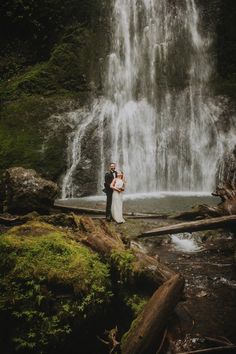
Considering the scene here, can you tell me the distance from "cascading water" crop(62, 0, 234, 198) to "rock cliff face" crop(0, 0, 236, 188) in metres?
0.72

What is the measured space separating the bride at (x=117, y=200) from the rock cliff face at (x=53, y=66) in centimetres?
716

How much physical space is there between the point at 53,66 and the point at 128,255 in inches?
707

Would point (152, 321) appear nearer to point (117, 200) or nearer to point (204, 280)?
point (204, 280)

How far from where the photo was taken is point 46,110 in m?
18.9

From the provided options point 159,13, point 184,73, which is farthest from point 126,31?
point 184,73

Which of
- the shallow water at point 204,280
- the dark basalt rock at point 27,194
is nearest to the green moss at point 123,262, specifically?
the shallow water at point 204,280

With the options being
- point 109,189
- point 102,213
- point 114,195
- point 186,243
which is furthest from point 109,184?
point 186,243

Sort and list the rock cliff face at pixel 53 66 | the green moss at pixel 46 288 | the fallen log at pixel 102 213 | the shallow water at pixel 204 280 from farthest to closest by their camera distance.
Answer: the rock cliff face at pixel 53 66
the fallen log at pixel 102 213
the shallow water at pixel 204 280
the green moss at pixel 46 288

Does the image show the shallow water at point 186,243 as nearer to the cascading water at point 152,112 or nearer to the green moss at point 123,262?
the green moss at point 123,262

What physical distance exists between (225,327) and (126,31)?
67.8 feet

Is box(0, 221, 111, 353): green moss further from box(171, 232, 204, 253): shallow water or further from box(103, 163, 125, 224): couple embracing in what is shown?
box(103, 163, 125, 224): couple embracing

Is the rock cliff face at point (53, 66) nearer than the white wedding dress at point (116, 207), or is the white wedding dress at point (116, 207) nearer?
the white wedding dress at point (116, 207)

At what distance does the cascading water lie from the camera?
17891 millimetres

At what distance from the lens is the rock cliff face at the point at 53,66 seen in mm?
17641
